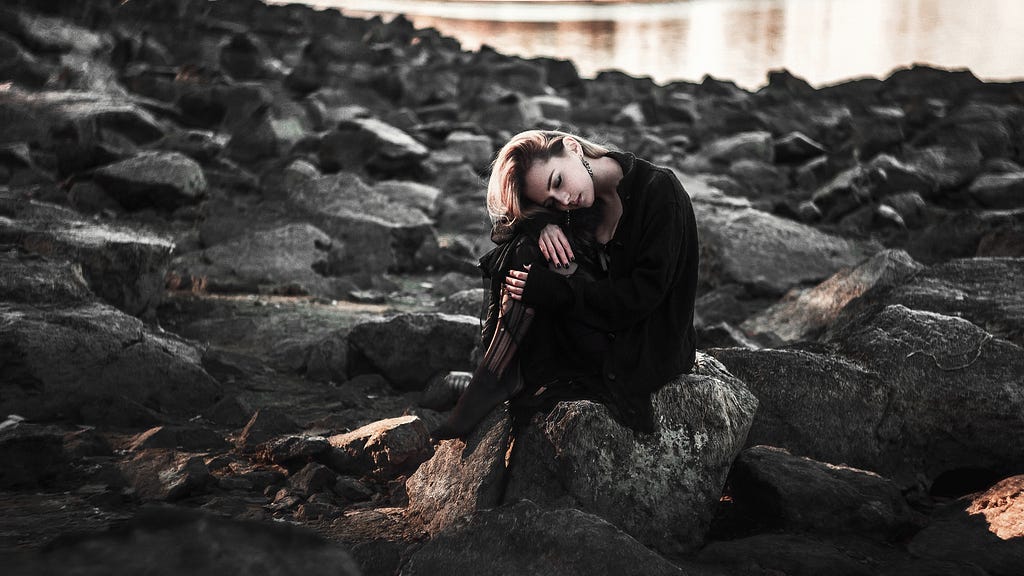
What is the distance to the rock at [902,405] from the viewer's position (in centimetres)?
389

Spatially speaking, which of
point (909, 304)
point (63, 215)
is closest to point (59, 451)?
point (63, 215)

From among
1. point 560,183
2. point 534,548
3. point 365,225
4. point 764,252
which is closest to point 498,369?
point 560,183

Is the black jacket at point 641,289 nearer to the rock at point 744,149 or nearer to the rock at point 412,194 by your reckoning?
the rock at point 412,194

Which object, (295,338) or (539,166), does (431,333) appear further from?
(539,166)

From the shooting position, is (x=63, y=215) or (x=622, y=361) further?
(x=63, y=215)

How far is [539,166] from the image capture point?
3.34 m

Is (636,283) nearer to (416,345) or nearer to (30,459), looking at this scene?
(416,345)

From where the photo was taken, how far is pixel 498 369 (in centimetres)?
347

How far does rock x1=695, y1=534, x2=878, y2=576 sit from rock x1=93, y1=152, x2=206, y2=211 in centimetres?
612

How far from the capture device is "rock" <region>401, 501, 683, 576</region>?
2777 millimetres

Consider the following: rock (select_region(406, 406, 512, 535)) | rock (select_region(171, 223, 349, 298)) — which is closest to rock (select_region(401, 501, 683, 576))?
rock (select_region(406, 406, 512, 535))

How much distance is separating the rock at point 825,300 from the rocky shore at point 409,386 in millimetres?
22

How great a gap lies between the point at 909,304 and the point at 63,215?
4.84 m

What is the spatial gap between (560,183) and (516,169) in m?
0.16
